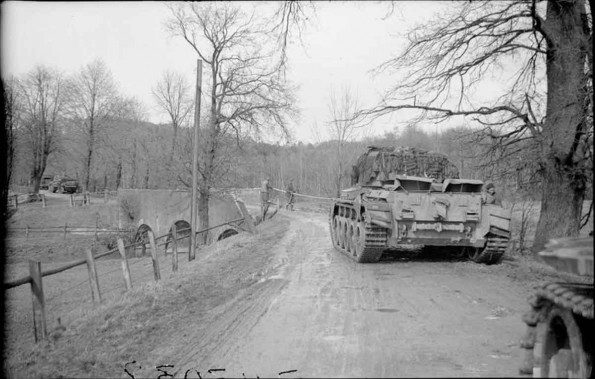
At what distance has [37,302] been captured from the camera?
7180 mm

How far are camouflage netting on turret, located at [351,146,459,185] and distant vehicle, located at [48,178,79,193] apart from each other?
44.9 m

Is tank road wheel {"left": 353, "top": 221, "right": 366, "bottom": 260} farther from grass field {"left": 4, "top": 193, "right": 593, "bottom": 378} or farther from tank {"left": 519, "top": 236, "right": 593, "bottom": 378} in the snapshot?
tank {"left": 519, "top": 236, "right": 593, "bottom": 378}

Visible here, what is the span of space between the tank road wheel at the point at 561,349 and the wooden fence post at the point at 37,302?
6.13 metres

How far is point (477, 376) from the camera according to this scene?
4215 mm

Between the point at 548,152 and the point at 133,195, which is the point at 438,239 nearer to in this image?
the point at 548,152

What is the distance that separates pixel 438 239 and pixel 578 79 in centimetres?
449

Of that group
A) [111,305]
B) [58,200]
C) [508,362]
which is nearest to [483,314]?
[508,362]

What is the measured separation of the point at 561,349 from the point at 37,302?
6.35 metres

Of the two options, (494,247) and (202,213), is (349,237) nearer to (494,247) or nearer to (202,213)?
(494,247)

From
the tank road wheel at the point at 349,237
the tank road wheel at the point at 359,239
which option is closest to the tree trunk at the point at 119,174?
the tank road wheel at the point at 349,237

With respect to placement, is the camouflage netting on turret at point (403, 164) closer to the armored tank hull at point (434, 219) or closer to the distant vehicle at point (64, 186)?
the armored tank hull at point (434, 219)

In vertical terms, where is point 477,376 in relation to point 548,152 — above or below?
below

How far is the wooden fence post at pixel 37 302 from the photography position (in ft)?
23.3

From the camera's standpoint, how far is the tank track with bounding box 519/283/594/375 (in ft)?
11.5
